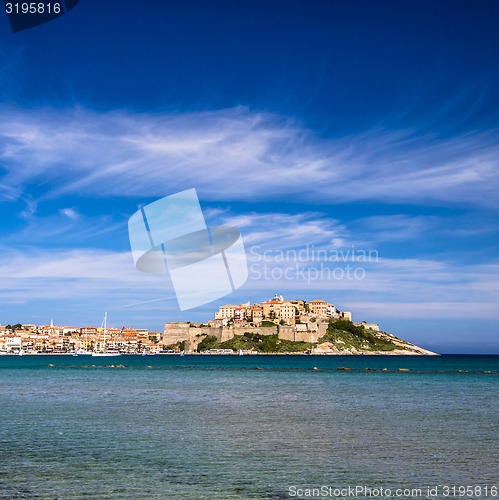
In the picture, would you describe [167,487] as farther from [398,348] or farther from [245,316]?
[398,348]

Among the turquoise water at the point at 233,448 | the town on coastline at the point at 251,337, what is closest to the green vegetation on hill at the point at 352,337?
the town on coastline at the point at 251,337

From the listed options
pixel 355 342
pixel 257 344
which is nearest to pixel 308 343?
pixel 257 344

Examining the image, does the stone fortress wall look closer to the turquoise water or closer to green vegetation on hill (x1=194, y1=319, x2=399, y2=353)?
green vegetation on hill (x1=194, y1=319, x2=399, y2=353)

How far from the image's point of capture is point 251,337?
149500mm

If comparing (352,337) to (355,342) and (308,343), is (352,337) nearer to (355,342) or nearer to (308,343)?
(355,342)

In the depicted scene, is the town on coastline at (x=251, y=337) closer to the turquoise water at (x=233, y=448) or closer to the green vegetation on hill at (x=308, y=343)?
the green vegetation on hill at (x=308, y=343)

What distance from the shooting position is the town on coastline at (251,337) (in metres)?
146

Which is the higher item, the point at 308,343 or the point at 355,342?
the point at 355,342

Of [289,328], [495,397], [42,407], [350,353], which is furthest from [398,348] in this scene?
[42,407]

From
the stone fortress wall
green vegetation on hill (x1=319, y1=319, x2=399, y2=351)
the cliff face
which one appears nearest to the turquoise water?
the cliff face

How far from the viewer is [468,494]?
9172 mm

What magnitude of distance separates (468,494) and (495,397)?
21.9 m

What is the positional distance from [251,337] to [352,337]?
30129 mm

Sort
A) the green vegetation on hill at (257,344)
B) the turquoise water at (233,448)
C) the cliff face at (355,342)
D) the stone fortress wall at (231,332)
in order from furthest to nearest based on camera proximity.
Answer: the stone fortress wall at (231,332) < the cliff face at (355,342) < the green vegetation on hill at (257,344) < the turquoise water at (233,448)
